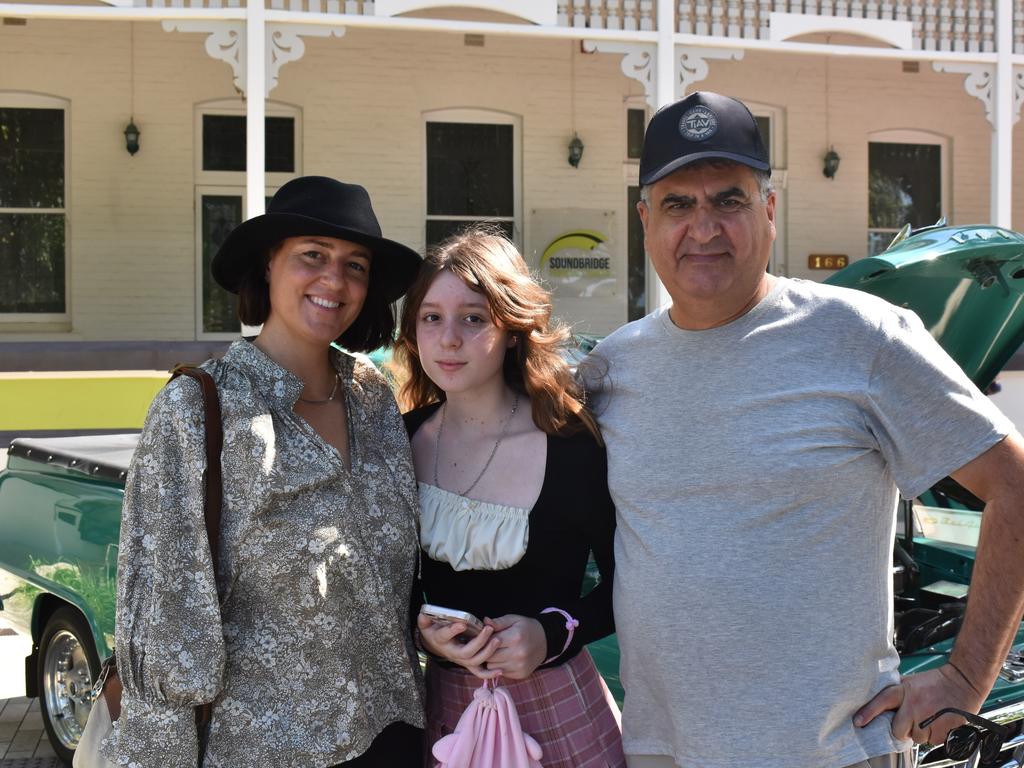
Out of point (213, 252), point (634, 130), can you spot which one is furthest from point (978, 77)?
point (213, 252)

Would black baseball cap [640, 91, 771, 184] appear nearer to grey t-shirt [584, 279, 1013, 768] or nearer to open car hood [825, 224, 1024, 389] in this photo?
grey t-shirt [584, 279, 1013, 768]

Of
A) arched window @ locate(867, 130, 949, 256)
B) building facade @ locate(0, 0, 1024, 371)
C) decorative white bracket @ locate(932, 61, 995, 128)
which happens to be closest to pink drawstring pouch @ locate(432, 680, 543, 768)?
building facade @ locate(0, 0, 1024, 371)

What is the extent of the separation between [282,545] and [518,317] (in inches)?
28.8

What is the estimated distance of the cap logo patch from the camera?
7.22 feet

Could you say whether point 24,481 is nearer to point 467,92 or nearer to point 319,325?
point 319,325

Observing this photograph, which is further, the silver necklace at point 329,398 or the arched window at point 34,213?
the arched window at point 34,213

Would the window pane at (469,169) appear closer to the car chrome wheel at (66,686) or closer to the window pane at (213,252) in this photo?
the window pane at (213,252)

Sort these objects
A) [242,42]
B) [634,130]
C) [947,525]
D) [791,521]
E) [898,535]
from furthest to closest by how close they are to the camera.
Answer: [634,130], [242,42], [947,525], [898,535], [791,521]

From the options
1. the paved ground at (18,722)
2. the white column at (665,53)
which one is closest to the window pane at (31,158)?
the paved ground at (18,722)

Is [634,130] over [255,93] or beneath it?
over

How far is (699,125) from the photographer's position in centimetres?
221

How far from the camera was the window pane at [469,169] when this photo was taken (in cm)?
1262

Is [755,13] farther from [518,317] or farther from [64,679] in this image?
[518,317]

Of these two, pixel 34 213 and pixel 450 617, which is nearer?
pixel 450 617
